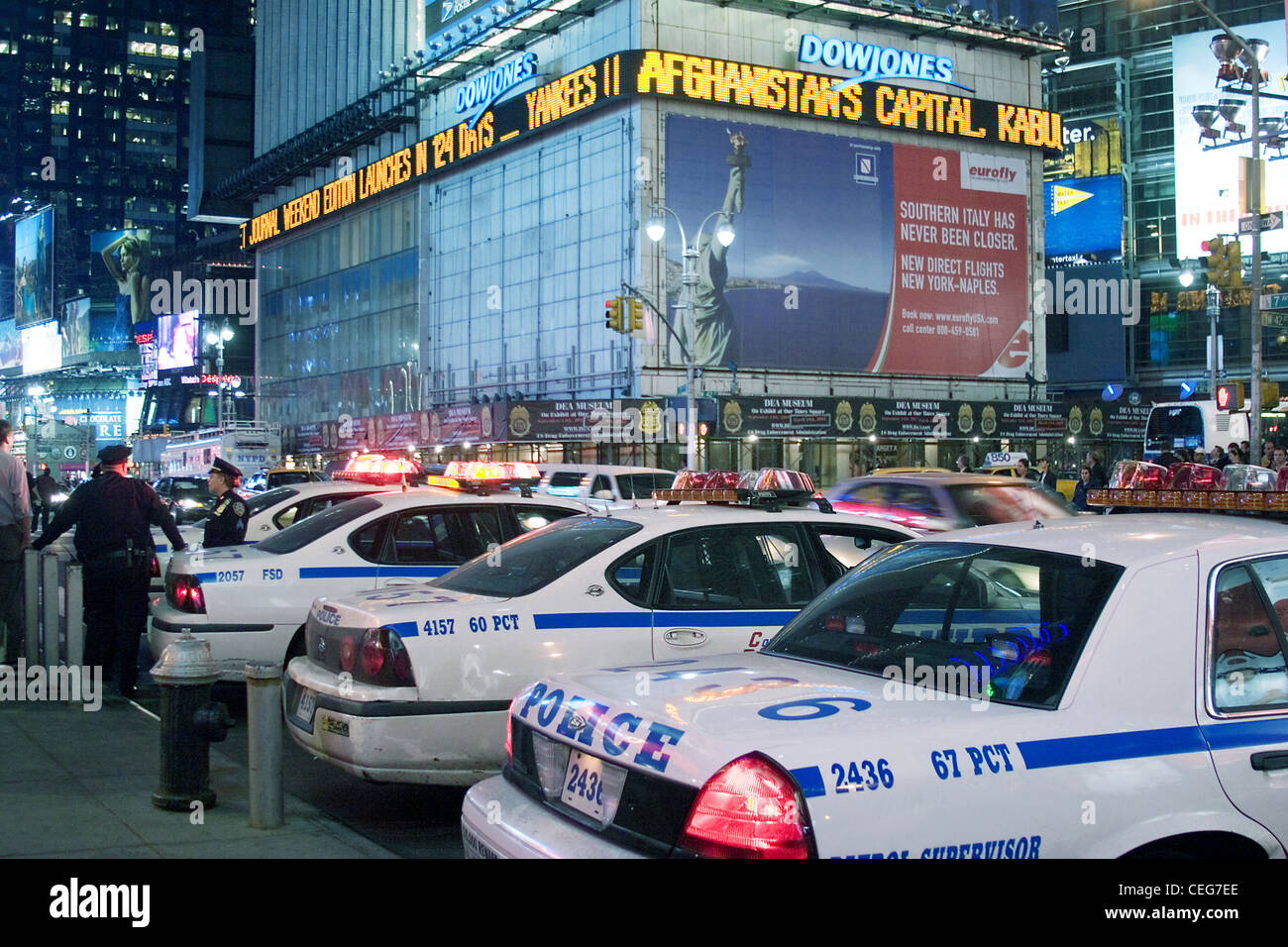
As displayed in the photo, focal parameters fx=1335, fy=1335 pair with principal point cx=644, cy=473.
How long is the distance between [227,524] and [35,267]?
392 feet

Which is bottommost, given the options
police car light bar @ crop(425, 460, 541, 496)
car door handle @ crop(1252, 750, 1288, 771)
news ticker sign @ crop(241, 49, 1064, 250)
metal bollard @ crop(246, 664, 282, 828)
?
A: metal bollard @ crop(246, 664, 282, 828)

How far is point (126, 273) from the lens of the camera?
11738cm

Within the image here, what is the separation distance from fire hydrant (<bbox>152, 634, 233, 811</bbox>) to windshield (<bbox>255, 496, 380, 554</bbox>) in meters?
2.72

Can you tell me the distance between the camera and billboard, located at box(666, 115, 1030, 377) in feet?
156

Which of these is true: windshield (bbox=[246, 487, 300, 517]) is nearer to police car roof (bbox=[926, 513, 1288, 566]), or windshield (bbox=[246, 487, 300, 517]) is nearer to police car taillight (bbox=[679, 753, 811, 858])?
police car roof (bbox=[926, 513, 1288, 566])

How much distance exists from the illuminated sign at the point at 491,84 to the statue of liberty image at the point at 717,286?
934 centimetres

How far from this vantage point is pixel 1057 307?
66375 millimetres

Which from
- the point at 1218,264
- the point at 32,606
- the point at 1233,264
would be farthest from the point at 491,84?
the point at 32,606

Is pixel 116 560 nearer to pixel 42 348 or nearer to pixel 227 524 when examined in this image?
Result: pixel 227 524

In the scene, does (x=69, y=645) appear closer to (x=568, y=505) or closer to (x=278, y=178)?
(x=568, y=505)

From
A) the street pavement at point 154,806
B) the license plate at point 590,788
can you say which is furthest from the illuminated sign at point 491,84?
the license plate at point 590,788

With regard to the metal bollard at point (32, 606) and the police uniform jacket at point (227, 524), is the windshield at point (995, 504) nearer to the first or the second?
the police uniform jacket at point (227, 524)

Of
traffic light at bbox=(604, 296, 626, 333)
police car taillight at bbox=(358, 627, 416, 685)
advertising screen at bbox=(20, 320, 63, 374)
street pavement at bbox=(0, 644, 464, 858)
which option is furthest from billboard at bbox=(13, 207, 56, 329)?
police car taillight at bbox=(358, 627, 416, 685)
